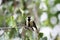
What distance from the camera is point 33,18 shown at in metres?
1.55

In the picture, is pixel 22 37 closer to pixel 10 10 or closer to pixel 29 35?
pixel 29 35

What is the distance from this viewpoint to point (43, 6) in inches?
60.9

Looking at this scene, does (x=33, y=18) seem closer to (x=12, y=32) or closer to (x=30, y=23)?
(x=30, y=23)

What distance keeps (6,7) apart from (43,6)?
289 millimetres

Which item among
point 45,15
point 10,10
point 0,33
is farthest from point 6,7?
point 45,15

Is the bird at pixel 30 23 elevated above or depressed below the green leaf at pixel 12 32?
above

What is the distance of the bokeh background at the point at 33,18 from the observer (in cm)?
153

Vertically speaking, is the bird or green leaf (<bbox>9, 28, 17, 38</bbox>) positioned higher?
the bird

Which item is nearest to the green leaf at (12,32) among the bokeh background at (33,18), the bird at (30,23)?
the bokeh background at (33,18)

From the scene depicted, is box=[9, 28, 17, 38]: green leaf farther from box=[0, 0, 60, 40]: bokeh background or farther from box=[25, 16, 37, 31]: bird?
box=[25, 16, 37, 31]: bird

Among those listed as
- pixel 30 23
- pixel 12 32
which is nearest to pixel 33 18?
pixel 30 23

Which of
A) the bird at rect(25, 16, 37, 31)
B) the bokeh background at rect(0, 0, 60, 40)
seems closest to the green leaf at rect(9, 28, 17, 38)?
the bokeh background at rect(0, 0, 60, 40)

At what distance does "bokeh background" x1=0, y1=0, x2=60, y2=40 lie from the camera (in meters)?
1.53

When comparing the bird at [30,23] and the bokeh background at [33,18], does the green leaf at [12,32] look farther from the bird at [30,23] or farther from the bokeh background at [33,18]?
the bird at [30,23]
